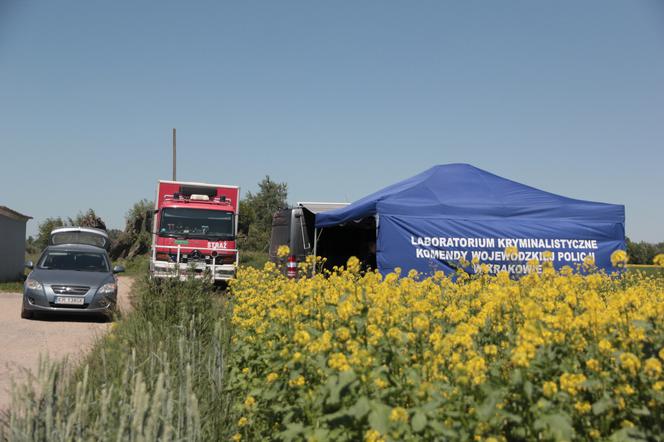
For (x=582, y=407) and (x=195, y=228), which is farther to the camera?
(x=195, y=228)

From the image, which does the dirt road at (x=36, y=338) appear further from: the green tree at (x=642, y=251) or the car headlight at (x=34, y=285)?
the green tree at (x=642, y=251)

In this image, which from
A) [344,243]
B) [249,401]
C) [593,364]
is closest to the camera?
[593,364]

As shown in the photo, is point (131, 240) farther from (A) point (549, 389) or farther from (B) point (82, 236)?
(A) point (549, 389)

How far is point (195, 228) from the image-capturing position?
1675 centimetres

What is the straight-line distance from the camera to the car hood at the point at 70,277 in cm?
1189

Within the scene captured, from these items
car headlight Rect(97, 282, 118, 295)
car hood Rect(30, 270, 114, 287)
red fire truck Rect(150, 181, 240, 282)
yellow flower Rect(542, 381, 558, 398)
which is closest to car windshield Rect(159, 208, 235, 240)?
red fire truck Rect(150, 181, 240, 282)

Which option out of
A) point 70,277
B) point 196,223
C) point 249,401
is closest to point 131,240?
point 196,223

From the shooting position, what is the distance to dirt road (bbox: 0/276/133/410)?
7.68 metres

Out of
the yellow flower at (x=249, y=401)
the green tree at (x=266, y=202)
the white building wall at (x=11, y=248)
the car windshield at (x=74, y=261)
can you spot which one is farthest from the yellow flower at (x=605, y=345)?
the green tree at (x=266, y=202)

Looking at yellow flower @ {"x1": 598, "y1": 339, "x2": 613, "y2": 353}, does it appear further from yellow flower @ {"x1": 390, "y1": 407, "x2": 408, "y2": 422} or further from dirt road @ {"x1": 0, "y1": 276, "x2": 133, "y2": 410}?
dirt road @ {"x1": 0, "y1": 276, "x2": 133, "y2": 410}

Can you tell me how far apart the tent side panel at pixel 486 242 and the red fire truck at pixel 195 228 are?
20.8 ft

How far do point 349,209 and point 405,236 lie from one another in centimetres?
119

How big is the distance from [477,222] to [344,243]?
Answer: 549cm

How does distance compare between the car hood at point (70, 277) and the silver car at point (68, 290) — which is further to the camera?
the car hood at point (70, 277)
